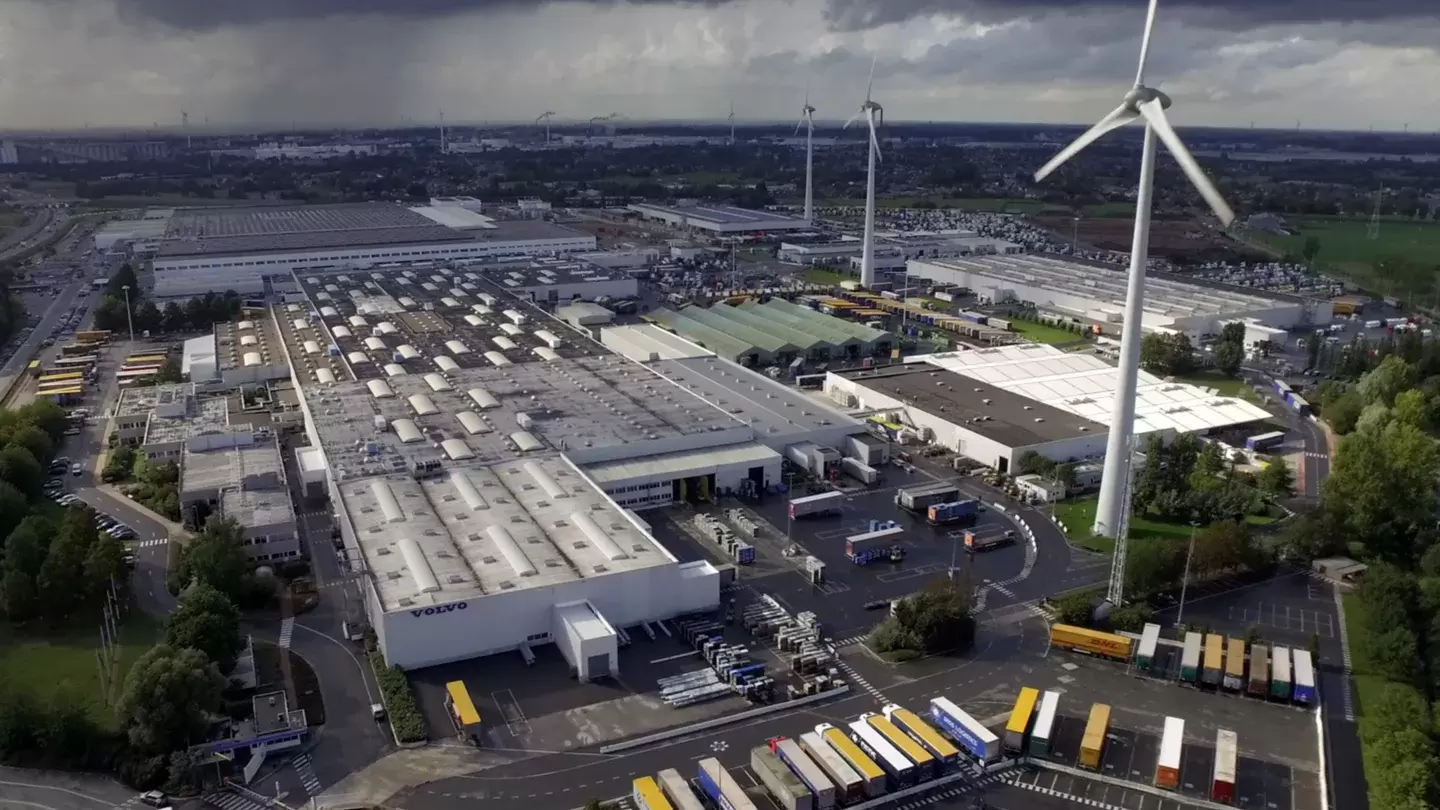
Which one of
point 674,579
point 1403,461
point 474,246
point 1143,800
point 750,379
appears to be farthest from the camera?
point 474,246

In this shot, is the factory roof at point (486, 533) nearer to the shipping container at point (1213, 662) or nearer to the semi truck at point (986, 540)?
the semi truck at point (986, 540)

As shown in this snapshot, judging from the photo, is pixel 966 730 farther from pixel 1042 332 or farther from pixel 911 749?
pixel 1042 332

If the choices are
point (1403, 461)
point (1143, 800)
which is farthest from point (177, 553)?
point (1403, 461)

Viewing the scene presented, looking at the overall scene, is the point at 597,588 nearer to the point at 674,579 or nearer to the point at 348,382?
the point at 674,579

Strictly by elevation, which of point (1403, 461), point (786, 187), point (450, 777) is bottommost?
point (450, 777)

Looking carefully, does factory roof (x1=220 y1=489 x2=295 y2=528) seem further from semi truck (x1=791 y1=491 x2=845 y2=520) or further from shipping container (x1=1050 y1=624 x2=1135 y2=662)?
shipping container (x1=1050 y1=624 x2=1135 y2=662)

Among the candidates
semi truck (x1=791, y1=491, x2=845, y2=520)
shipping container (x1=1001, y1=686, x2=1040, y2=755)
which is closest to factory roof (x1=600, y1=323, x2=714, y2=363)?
semi truck (x1=791, y1=491, x2=845, y2=520)

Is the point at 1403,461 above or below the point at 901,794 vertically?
above

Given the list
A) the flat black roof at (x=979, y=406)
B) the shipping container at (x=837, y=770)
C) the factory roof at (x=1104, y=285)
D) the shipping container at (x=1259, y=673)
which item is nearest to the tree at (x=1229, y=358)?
the factory roof at (x=1104, y=285)
